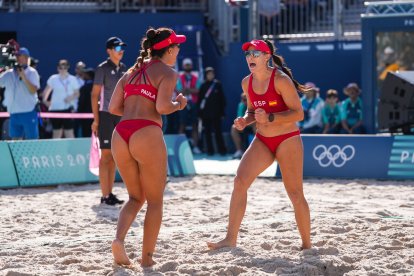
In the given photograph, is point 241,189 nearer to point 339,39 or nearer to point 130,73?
point 130,73

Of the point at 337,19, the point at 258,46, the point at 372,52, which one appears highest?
the point at 337,19

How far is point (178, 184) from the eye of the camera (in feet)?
45.1

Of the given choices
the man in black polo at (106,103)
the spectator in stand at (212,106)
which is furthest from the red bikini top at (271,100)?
the spectator in stand at (212,106)

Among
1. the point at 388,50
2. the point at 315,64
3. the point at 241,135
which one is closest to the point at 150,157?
the point at 388,50

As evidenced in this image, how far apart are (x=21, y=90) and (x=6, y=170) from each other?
1204mm

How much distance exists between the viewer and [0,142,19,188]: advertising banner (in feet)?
43.5

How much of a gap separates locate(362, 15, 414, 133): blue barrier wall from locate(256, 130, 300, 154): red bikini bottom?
10.2m

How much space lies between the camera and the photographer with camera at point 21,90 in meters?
13.7

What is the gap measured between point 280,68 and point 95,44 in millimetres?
13610

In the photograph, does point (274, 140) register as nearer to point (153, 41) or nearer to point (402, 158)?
point (153, 41)

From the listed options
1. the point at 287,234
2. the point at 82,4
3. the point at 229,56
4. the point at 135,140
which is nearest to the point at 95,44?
the point at 82,4

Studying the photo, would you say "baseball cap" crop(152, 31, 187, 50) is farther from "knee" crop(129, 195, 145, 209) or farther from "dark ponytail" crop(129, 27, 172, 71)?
"knee" crop(129, 195, 145, 209)

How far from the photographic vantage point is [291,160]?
7.78m

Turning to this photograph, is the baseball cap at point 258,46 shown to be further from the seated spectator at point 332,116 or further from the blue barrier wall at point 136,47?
the blue barrier wall at point 136,47
